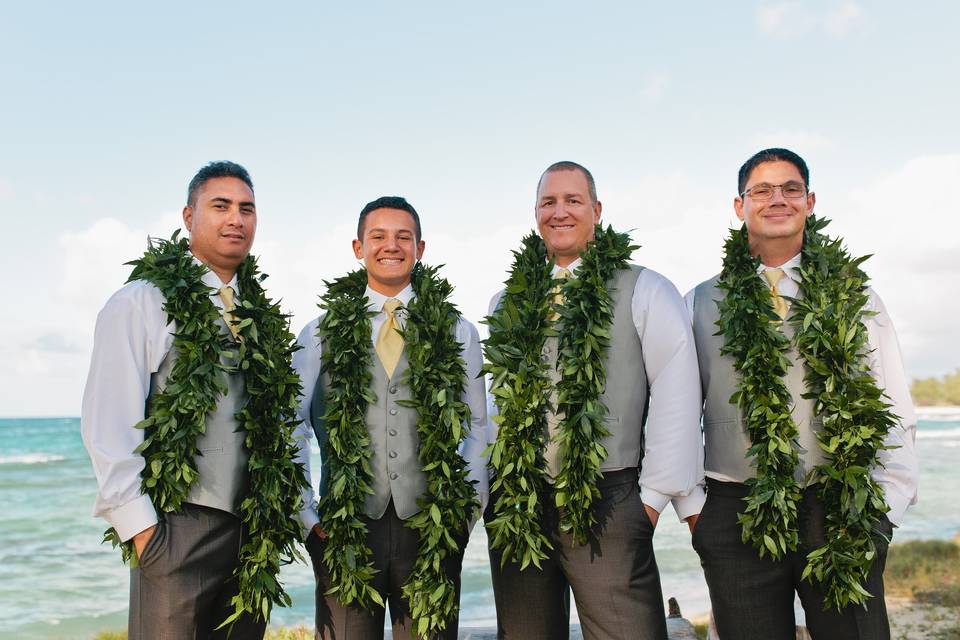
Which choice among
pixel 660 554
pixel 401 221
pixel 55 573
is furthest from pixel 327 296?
pixel 55 573

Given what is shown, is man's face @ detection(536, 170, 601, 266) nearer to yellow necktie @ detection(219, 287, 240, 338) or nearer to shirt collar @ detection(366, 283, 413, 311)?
shirt collar @ detection(366, 283, 413, 311)

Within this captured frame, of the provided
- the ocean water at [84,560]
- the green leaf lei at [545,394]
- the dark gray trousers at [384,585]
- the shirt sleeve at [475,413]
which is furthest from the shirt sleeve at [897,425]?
the ocean water at [84,560]

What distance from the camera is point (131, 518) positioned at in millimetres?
2912

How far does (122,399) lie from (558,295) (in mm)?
1866

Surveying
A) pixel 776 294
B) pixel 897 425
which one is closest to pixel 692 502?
pixel 897 425

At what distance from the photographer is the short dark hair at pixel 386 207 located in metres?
3.66

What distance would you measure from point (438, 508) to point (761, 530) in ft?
4.31

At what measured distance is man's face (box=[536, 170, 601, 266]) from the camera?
3.49m

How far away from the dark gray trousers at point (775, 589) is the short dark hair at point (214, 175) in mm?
2511

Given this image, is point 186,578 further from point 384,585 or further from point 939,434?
point 939,434

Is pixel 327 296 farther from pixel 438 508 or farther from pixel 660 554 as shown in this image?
pixel 660 554

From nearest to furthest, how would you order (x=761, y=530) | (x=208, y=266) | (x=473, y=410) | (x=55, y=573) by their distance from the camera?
(x=761, y=530) → (x=208, y=266) → (x=473, y=410) → (x=55, y=573)

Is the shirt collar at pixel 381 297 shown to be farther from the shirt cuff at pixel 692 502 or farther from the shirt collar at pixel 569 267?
the shirt cuff at pixel 692 502

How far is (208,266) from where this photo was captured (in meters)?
3.42
